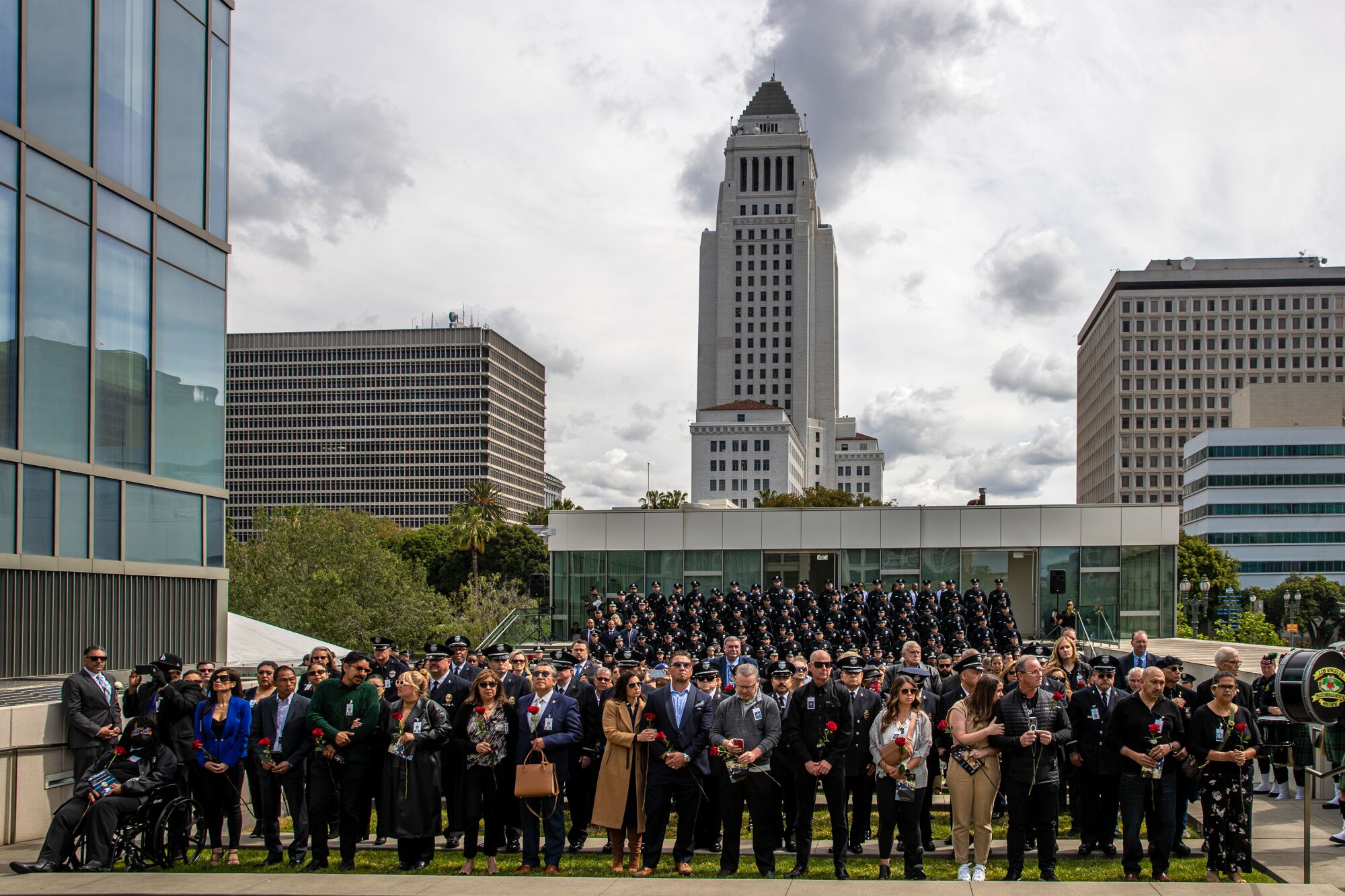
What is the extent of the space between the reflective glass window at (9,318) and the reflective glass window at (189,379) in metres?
3.20

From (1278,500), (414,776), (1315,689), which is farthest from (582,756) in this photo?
(1278,500)

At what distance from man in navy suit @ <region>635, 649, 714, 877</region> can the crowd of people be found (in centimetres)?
2

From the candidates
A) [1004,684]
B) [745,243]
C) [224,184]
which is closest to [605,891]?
[1004,684]

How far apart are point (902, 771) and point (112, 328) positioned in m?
14.9

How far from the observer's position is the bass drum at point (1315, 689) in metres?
9.34

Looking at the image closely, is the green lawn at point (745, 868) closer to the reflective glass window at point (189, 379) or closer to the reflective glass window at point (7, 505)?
the reflective glass window at point (7, 505)

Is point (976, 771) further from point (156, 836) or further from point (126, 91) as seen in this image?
point (126, 91)

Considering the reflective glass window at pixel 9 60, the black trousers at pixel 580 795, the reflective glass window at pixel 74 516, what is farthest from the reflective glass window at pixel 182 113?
the black trousers at pixel 580 795

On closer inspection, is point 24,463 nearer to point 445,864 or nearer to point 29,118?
point 29,118

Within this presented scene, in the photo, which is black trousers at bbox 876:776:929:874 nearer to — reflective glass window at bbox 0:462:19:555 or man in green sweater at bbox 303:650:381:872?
man in green sweater at bbox 303:650:381:872

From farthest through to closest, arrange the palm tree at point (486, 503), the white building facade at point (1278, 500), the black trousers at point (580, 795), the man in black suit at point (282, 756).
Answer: the white building facade at point (1278, 500) < the palm tree at point (486, 503) < the black trousers at point (580, 795) < the man in black suit at point (282, 756)

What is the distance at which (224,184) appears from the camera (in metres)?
21.9

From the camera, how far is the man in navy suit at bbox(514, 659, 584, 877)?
390 inches

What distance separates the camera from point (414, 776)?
9.96 meters
